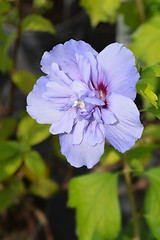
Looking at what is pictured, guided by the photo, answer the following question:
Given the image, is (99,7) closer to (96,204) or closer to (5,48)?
(5,48)

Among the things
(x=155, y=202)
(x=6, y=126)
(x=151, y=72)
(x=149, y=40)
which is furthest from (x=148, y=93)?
(x=6, y=126)

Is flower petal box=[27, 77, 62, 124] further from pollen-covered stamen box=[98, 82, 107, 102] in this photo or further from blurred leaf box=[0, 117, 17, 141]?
blurred leaf box=[0, 117, 17, 141]

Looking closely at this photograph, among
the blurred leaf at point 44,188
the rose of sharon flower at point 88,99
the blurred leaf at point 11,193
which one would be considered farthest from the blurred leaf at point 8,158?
the rose of sharon flower at point 88,99

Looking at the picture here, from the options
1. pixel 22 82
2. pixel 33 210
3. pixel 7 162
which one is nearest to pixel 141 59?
pixel 22 82

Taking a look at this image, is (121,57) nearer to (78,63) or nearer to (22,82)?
(78,63)

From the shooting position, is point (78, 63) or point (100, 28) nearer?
point (78, 63)
